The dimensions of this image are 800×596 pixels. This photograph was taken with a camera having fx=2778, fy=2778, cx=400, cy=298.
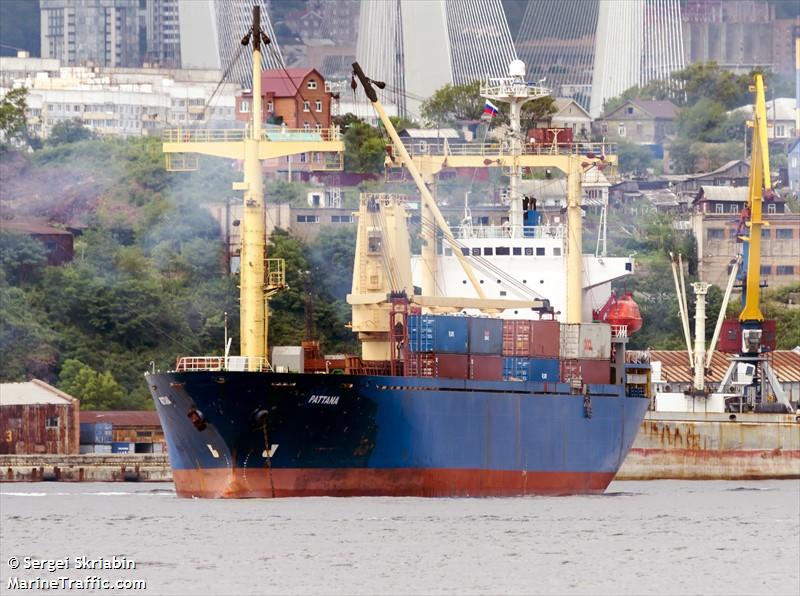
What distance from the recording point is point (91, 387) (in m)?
98.0

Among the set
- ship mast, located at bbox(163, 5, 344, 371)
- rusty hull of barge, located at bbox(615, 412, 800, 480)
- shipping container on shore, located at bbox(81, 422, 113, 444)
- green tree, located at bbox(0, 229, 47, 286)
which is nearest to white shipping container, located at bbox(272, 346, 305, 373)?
ship mast, located at bbox(163, 5, 344, 371)

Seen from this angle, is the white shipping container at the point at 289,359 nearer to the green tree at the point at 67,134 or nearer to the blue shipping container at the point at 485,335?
the blue shipping container at the point at 485,335

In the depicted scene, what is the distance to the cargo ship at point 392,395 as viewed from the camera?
70250 mm

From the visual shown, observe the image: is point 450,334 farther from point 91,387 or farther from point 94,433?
point 91,387

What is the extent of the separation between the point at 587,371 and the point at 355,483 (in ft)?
30.5

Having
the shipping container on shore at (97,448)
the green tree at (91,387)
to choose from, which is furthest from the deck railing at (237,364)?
the green tree at (91,387)

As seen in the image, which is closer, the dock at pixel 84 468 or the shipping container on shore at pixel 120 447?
the dock at pixel 84 468

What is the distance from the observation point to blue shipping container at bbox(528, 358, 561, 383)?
249 feet

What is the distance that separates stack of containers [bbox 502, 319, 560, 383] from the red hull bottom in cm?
270

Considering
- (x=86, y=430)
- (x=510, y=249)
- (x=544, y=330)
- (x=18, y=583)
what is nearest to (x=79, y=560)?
(x=18, y=583)

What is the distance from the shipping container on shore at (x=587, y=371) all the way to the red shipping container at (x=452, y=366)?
12.7 ft

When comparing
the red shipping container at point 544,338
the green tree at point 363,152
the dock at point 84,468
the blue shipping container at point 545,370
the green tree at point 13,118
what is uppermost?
the green tree at point 13,118

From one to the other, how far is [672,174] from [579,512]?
294 feet

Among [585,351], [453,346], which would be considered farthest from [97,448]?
[453,346]
